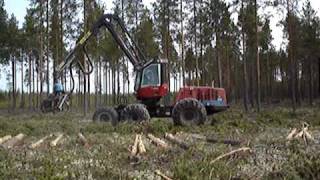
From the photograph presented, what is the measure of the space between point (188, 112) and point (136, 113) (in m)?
2.20

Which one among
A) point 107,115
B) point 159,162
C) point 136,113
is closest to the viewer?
point 159,162

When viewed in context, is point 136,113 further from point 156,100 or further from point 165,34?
point 165,34

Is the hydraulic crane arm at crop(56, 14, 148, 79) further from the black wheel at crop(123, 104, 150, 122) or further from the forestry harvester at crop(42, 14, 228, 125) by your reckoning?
the black wheel at crop(123, 104, 150, 122)

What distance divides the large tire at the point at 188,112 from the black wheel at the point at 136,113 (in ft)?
4.09

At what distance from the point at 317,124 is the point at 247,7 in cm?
1675

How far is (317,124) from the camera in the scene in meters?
23.6

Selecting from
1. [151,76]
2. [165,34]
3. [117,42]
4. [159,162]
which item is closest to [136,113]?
[151,76]

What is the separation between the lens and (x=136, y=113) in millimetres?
21344

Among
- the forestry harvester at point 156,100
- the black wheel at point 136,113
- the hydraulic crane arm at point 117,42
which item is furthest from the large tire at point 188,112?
the hydraulic crane arm at point 117,42

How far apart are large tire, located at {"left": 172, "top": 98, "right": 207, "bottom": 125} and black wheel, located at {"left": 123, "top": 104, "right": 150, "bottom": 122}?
1246mm

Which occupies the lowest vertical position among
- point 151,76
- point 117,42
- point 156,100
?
point 156,100

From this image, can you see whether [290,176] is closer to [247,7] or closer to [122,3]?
[247,7]

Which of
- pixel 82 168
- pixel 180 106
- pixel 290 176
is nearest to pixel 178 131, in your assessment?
pixel 180 106

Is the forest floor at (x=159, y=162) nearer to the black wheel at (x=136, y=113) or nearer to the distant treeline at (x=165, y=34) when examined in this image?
the black wheel at (x=136, y=113)
